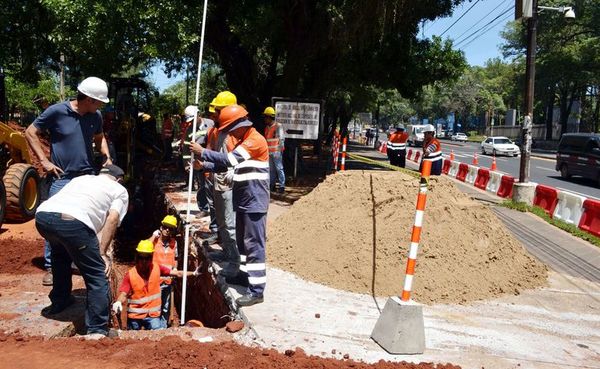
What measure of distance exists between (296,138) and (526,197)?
6.01 metres

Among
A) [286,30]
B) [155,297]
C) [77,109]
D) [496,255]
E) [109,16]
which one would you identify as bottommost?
[155,297]

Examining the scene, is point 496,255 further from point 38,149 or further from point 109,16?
point 109,16

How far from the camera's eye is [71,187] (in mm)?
4051

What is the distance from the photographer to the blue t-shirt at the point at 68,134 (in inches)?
192

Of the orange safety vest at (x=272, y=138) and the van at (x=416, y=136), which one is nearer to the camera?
the orange safety vest at (x=272, y=138)

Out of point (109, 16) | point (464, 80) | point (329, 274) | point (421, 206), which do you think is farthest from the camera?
point (464, 80)

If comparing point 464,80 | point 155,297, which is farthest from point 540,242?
point 464,80

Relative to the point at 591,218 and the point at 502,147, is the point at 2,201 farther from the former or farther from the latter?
the point at 502,147

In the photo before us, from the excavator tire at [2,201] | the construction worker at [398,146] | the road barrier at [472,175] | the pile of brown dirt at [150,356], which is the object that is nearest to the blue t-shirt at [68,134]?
the pile of brown dirt at [150,356]

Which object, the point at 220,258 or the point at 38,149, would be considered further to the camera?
the point at 220,258

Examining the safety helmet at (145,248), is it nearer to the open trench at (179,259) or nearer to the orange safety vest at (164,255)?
the orange safety vest at (164,255)

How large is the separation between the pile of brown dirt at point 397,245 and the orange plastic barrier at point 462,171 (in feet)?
44.6

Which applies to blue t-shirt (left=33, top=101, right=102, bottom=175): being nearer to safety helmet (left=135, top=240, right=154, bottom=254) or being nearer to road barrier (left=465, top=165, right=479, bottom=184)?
safety helmet (left=135, top=240, right=154, bottom=254)

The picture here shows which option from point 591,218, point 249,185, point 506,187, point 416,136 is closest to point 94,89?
point 249,185
